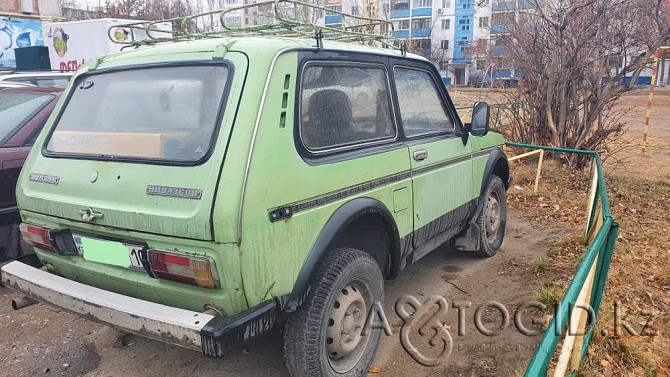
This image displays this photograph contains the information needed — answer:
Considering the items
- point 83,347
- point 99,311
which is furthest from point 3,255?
point 99,311

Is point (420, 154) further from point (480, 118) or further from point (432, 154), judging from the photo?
point (480, 118)

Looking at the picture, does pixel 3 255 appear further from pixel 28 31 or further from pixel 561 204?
pixel 28 31

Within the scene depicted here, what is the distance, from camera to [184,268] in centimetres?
222

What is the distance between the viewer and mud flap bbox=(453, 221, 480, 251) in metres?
4.54

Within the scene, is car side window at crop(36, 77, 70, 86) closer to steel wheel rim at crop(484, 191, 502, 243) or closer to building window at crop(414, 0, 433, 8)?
steel wheel rim at crop(484, 191, 502, 243)

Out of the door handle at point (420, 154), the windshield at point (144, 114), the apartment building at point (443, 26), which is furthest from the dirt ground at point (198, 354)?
the apartment building at point (443, 26)

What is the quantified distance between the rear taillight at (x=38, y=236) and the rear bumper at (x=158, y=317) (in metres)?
0.19

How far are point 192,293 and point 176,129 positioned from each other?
814 millimetres

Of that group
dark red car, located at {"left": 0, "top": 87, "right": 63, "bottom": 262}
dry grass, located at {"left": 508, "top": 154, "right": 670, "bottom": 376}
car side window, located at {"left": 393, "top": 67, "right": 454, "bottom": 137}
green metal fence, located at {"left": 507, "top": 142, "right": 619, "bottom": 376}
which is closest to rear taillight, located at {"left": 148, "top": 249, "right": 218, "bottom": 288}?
green metal fence, located at {"left": 507, "top": 142, "right": 619, "bottom": 376}

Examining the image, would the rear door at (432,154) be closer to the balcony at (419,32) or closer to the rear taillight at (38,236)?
the rear taillight at (38,236)

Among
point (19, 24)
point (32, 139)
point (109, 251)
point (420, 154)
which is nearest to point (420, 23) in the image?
point (19, 24)

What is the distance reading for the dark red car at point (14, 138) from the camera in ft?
12.6

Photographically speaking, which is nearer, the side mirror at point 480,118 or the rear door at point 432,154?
the rear door at point 432,154

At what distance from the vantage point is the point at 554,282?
406cm
